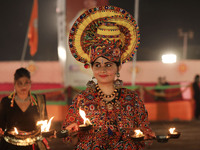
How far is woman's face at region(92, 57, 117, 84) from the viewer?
2668 millimetres

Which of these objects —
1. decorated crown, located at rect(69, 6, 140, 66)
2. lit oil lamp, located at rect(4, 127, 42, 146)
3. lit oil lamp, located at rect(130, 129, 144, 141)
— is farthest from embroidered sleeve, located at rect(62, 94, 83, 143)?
lit oil lamp, located at rect(4, 127, 42, 146)

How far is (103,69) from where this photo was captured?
2662 mm

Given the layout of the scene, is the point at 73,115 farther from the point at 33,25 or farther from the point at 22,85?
the point at 33,25

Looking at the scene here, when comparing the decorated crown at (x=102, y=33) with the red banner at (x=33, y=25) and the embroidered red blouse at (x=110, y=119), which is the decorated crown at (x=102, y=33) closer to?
the embroidered red blouse at (x=110, y=119)

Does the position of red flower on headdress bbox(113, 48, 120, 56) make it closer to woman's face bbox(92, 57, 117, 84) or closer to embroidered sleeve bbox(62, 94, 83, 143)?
woman's face bbox(92, 57, 117, 84)

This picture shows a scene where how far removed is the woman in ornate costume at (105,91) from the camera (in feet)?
8.22

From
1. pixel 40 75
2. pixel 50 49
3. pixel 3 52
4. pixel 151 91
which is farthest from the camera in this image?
pixel 3 52

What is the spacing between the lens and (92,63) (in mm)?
2727

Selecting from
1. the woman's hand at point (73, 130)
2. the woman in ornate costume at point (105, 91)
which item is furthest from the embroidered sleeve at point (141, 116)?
the woman's hand at point (73, 130)

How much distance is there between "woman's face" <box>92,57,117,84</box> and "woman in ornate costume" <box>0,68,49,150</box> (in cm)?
111

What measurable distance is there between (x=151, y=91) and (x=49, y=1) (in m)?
23.0

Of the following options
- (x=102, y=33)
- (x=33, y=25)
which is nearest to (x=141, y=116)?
(x=102, y=33)

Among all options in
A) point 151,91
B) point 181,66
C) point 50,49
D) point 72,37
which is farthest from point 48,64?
point 72,37

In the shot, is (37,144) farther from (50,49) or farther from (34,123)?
(50,49)
